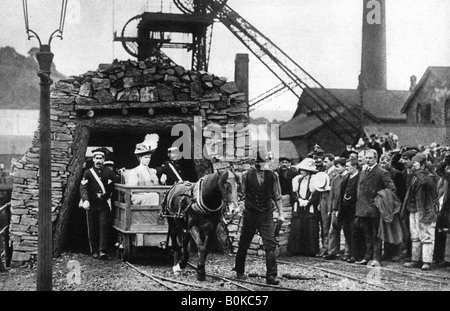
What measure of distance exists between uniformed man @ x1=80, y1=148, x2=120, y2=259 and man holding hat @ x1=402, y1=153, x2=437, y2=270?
16.9 feet

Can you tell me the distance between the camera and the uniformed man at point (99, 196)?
10836 millimetres

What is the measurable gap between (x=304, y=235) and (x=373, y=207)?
1758mm

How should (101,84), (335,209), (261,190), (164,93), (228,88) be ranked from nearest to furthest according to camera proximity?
1. (261,190)
2. (335,209)
3. (101,84)
4. (164,93)
5. (228,88)

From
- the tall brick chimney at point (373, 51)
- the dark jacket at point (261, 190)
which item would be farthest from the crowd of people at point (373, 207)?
the tall brick chimney at point (373, 51)

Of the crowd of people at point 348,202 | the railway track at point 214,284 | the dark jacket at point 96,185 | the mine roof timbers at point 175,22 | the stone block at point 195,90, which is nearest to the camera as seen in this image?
the railway track at point 214,284

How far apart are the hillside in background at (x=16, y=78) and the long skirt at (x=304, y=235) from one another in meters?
5.43

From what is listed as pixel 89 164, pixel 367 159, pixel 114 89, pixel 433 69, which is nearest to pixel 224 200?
pixel 367 159

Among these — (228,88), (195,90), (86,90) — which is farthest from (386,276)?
(86,90)

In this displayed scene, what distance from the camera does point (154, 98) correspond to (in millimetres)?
11188

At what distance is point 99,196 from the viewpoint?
1086 cm

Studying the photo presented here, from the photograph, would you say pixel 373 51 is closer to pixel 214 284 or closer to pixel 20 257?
pixel 20 257

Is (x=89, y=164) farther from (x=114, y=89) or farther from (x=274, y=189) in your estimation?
(x=274, y=189)

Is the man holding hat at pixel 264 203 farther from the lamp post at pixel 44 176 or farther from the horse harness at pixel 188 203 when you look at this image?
the lamp post at pixel 44 176

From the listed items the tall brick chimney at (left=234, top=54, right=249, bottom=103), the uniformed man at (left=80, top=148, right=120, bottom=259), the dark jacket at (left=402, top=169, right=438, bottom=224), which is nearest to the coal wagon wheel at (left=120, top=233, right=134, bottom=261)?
the uniformed man at (left=80, top=148, right=120, bottom=259)
